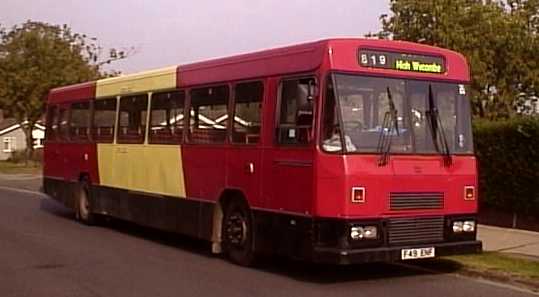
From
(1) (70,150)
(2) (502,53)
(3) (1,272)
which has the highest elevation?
(2) (502,53)

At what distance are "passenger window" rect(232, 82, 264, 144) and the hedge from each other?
545 centimetres

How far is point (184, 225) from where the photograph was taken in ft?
47.6

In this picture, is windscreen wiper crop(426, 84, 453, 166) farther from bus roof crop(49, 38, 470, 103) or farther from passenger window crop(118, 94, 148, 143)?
passenger window crop(118, 94, 148, 143)

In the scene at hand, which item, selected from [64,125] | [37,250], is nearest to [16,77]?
[64,125]

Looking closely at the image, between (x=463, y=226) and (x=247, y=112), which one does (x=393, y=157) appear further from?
(x=247, y=112)

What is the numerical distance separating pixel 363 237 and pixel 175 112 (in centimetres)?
504

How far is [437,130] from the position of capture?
11.9 metres

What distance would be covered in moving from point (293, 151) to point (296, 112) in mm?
481

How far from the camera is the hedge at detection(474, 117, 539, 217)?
52.2ft

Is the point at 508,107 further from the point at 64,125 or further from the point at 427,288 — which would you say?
the point at 427,288

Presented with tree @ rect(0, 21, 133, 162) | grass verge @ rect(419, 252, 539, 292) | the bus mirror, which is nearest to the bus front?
the bus mirror

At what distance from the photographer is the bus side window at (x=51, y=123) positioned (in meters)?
21.2

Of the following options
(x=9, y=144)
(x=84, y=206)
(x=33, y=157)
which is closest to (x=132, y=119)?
(x=84, y=206)

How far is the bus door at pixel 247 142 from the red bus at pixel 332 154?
0.02 metres
